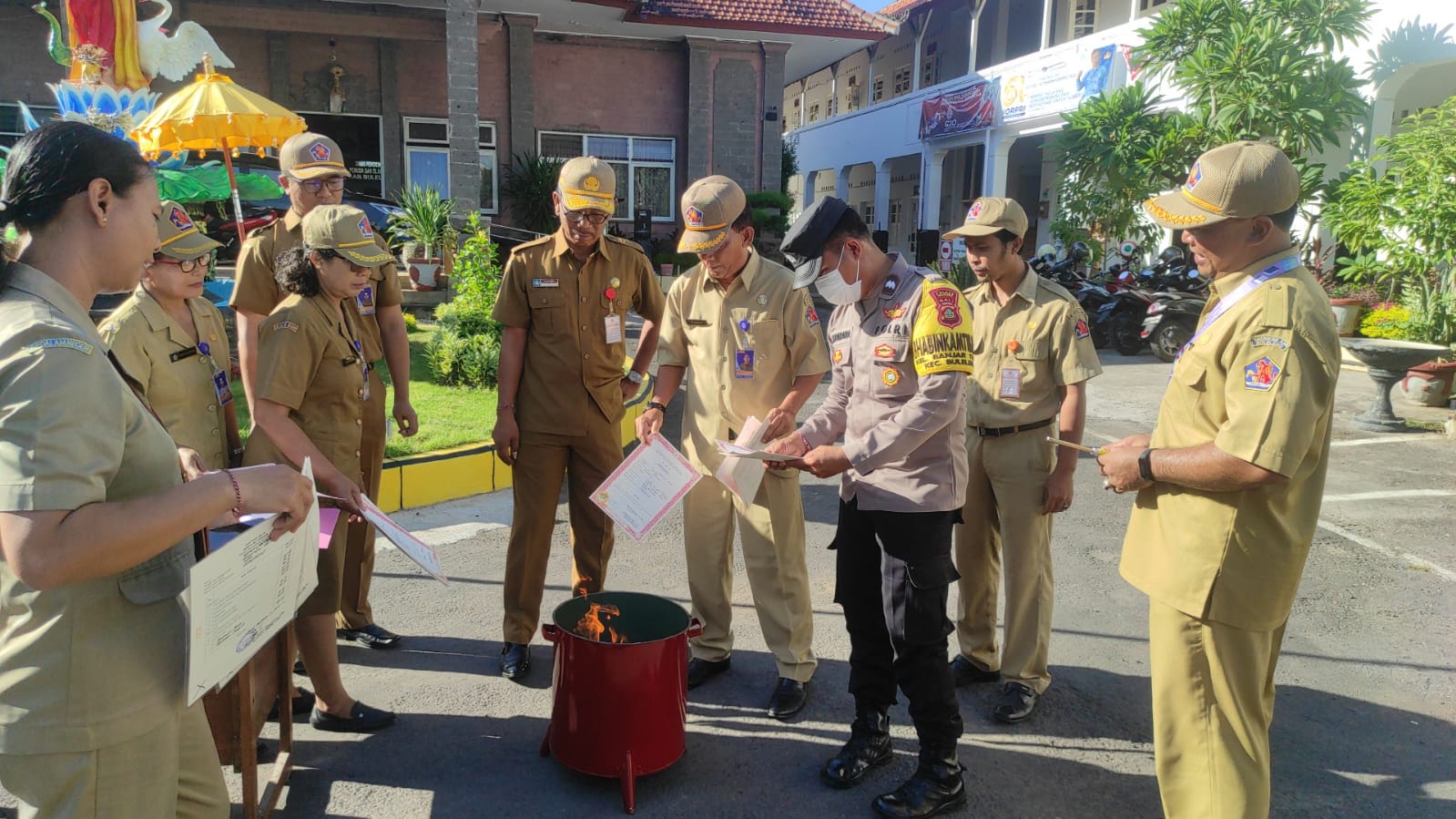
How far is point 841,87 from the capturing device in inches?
1379

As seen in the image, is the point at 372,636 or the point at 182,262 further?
the point at 372,636

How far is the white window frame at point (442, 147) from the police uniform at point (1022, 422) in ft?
50.1

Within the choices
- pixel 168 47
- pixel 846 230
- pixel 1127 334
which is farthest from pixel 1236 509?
pixel 1127 334

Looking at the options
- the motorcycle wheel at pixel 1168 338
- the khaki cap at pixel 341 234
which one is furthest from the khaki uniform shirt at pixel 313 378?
the motorcycle wheel at pixel 1168 338

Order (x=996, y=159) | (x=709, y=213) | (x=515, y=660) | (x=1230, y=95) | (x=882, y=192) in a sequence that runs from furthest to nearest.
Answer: (x=882, y=192) < (x=996, y=159) < (x=1230, y=95) < (x=515, y=660) < (x=709, y=213)

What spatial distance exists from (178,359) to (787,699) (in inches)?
101

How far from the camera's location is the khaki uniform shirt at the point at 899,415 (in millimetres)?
2873

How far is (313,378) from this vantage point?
10.6 ft

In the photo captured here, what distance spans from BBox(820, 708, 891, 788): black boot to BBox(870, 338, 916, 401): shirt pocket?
43.4 inches

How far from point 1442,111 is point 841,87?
2645 cm

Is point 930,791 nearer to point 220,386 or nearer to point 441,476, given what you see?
point 220,386

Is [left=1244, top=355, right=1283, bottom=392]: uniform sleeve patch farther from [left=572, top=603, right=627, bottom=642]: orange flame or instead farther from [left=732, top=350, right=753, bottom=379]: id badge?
[left=572, top=603, right=627, bottom=642]: orange flame

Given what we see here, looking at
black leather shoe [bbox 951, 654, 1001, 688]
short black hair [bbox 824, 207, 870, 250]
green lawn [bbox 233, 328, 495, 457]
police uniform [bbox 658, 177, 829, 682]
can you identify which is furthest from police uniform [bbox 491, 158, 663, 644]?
green lawn [bbox 233, 328, 495, 457]

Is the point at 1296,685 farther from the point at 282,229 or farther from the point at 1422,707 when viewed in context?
the point at 282,229
